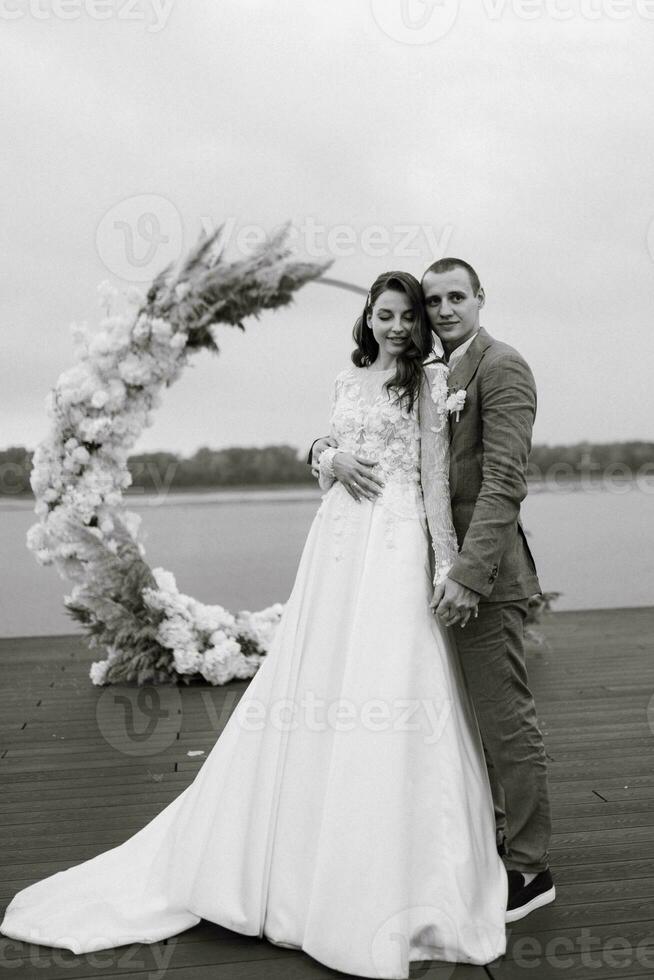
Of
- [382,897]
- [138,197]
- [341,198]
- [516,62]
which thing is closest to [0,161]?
[341,198]

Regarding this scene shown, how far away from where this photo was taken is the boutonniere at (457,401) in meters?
1.89

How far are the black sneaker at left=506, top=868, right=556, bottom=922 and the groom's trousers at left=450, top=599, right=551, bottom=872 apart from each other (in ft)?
0.08

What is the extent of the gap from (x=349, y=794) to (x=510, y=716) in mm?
406

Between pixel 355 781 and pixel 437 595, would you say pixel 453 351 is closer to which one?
pixel 437 595

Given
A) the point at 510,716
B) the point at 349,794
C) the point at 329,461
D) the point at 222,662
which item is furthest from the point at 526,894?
the point at 222,662

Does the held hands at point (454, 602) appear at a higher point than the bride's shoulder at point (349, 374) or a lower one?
lower

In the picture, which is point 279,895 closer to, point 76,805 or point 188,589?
point 76,805

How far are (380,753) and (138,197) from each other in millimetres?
2897

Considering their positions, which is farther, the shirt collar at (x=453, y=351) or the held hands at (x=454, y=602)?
the shirt collar at (x=453, y=351)

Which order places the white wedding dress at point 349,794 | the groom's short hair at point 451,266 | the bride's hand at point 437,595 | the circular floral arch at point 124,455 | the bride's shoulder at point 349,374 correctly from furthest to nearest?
the circular floral arch at point 124,455 → the bride's shoulder at point 349,374 → the groom's short hair at point 451,266 → the bride's hand at point 437,595 → the white wedding dress at point 349,794

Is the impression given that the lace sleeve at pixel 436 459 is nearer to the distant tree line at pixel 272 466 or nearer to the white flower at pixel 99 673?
the white flower at pixel 99 673

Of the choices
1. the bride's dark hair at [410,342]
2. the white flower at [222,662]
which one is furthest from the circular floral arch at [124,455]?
the bride's dark hair at [410,342]

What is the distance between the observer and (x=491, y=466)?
6.06 feet

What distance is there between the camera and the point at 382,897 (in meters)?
1.67
